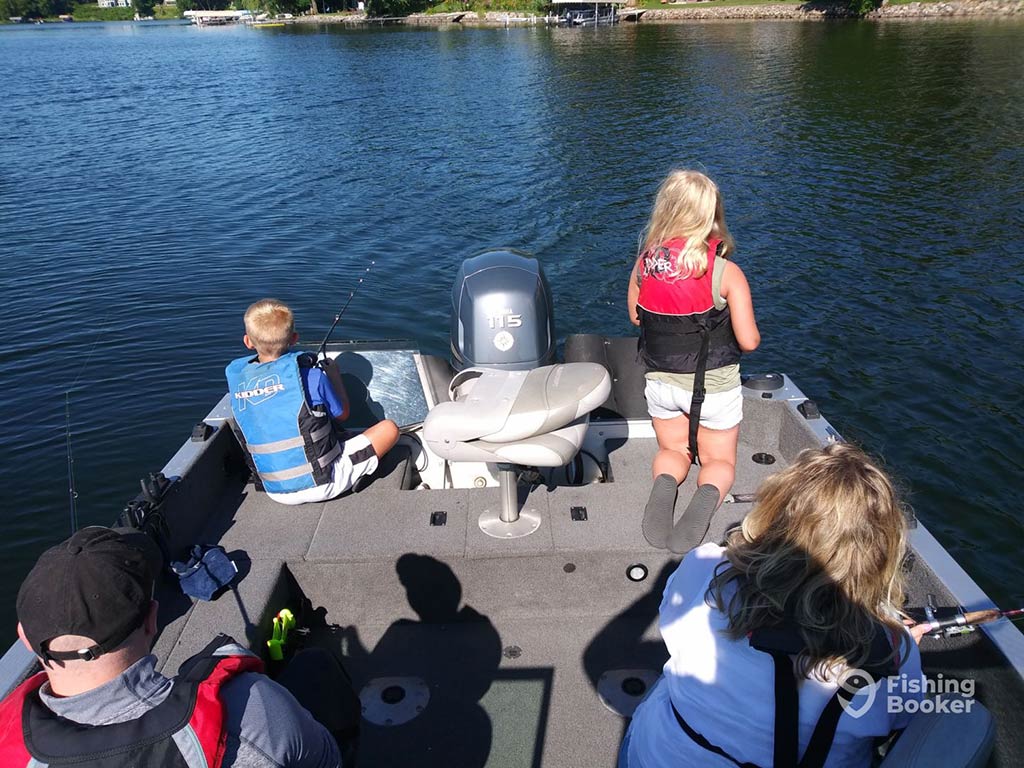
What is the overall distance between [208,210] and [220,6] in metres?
122

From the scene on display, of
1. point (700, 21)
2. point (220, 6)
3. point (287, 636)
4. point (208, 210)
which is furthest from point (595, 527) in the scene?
point (220, 6)

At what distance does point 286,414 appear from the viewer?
3414 mm

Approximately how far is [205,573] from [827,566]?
2.42 meters

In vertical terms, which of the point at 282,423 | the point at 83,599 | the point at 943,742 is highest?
the point at 83,599

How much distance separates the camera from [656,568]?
3.23 meters

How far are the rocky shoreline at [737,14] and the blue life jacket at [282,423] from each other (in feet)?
166

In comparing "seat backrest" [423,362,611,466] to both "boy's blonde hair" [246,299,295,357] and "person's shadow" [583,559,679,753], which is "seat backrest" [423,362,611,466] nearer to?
"person's shadow" [583,559,679,753]

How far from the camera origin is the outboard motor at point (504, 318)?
4.00 metres

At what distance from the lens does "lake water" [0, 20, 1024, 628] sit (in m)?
7.20

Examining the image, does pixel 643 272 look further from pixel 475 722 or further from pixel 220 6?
pixel 220 6

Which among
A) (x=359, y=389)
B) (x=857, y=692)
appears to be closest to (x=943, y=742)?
(x=857, y=692)

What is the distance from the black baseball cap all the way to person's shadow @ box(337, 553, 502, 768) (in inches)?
63.4

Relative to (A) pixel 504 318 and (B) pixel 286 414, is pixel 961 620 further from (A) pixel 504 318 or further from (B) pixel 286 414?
(B) pixel 286 414

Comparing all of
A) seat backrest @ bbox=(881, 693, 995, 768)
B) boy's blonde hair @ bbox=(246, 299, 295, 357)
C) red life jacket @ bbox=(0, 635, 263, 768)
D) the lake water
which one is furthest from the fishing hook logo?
the lake water
